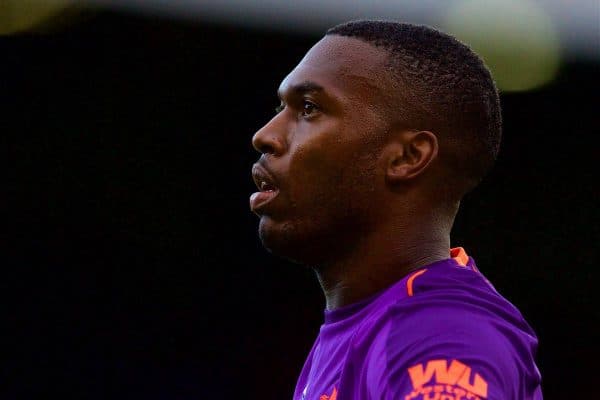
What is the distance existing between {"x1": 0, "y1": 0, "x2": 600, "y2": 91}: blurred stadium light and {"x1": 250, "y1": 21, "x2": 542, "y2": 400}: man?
123 inches

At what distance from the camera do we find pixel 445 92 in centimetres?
193

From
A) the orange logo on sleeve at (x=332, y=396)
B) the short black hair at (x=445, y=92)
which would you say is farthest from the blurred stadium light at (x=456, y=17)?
the orange logo on sleeve at (x=332, y=396)

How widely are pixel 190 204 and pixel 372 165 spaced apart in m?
4.32

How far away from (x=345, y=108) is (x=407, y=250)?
31cm

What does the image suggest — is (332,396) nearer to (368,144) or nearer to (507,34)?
(368,144)

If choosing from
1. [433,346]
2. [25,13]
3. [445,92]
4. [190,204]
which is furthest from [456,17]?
[433,346]

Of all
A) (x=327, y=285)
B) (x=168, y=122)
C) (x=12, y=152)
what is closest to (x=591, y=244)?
(x=168, y=122)

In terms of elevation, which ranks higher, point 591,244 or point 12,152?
point 12,152

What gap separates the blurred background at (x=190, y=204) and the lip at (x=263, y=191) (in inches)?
132

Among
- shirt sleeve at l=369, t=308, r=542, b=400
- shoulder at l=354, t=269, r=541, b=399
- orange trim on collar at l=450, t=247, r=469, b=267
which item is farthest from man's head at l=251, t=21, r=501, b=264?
shirt sleeve at l=369, t=308, r=542, b=400

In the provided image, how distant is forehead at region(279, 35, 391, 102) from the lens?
1918mm

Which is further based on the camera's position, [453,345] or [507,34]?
[507,34]

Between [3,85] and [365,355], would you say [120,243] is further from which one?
[365,355]

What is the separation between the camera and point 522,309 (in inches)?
258
